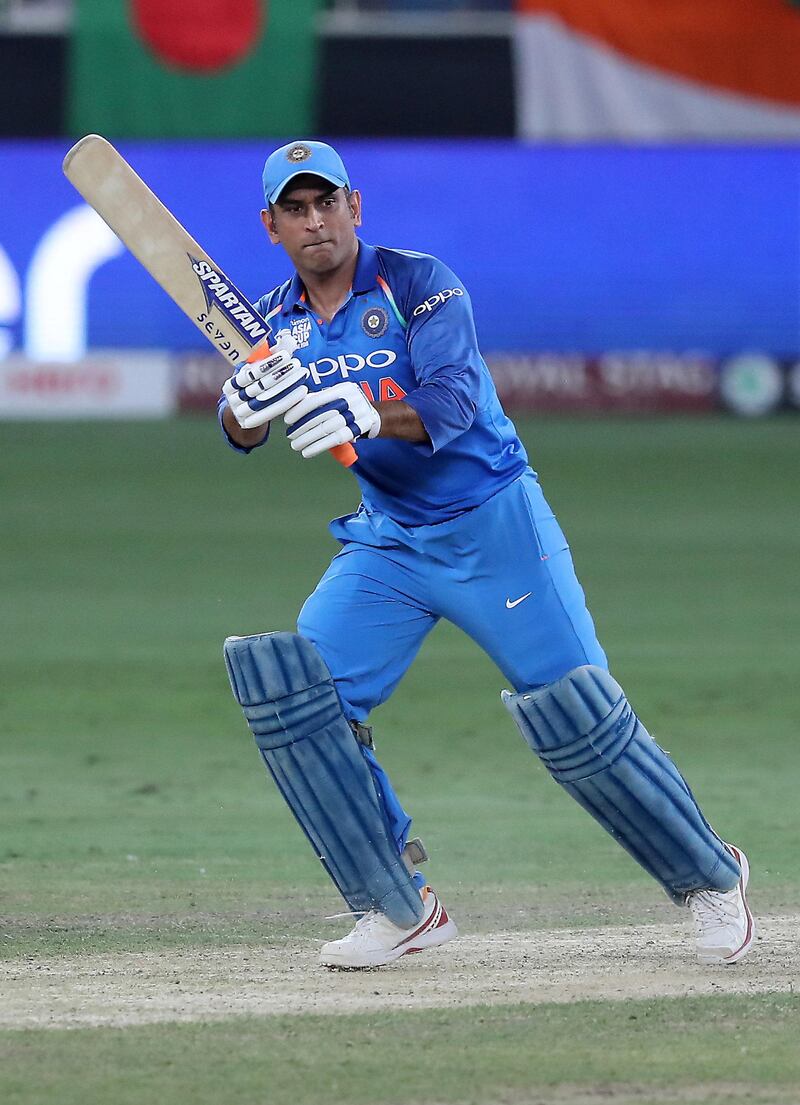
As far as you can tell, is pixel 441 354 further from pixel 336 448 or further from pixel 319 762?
pixel 319 762

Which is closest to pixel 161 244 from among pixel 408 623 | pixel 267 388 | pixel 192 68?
pixel 267 388

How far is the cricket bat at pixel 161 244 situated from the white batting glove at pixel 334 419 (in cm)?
42

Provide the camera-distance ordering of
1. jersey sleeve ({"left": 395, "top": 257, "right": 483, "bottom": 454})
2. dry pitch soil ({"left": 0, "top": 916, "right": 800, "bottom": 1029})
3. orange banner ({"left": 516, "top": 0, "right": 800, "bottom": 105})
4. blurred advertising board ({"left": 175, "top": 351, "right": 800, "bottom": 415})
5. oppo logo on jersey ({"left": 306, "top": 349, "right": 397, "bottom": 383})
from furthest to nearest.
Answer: orange banner ({"left": 516, "top": 0, "right": 800, "bottom": 105}) → blurred advertising board ({"left": 175, "top": 351, "right": 800, "bottom": 415}) → oppo logo on jersey ({"left": 306, "top": 349, "right": 397, "bottom": 383}) → jersey sleeve ({"left": 395, "top": 257, "right": 483, "bottom": 454}) → dry pitch soil ({"left": 0, "top": 916, "right": 800, "bottom": 1029})

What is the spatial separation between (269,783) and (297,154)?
9.24 ft

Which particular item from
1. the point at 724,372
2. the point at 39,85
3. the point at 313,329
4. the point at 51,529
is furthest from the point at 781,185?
the point at 313,329

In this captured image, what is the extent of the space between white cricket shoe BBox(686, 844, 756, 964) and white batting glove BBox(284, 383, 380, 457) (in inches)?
48.9

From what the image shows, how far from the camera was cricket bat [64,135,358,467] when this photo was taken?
14.7 feet

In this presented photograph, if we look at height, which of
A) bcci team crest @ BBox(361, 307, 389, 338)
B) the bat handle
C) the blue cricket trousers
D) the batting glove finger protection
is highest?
bcci team crest @ BBox(361, 307, 389, 338)

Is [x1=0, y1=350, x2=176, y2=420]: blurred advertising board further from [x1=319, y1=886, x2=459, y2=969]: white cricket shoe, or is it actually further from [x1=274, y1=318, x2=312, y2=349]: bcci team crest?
[x1=319, y1=886, x2=459, y2=969]: white cricket shoe

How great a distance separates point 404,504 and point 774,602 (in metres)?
5.99

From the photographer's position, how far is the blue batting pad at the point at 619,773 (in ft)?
14.0

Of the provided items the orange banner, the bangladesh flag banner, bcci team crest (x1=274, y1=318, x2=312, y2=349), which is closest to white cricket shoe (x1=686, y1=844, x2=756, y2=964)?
bcci team crest (x1=274, y1=318, x2=312, y2=349)

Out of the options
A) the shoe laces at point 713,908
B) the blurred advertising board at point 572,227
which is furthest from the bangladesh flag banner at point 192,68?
the shoe laces at point 713,908

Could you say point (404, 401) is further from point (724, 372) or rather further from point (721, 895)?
point (724, 372)
